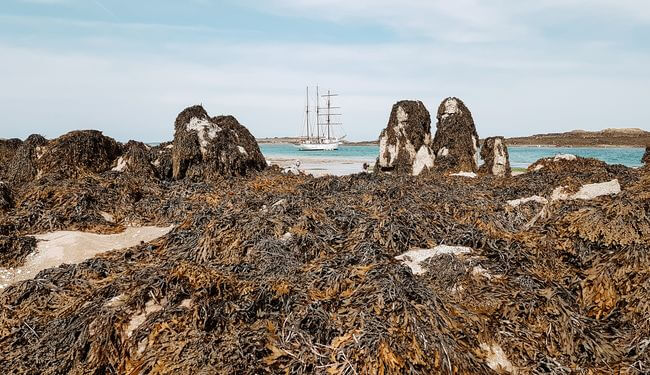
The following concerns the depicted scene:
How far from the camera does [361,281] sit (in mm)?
3562

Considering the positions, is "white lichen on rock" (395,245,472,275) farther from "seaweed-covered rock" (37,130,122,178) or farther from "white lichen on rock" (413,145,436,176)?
"white lichen on rock" (413,145,436,176)

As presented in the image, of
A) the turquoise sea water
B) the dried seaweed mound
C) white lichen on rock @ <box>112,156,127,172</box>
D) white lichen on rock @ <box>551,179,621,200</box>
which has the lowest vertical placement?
the turquoise sea water

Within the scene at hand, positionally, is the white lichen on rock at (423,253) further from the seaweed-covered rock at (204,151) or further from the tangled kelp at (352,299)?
the seaweed-covered rock at (204,151)

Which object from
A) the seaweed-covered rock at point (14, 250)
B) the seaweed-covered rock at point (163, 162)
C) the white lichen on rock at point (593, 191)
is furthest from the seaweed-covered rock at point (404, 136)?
the seaweed-covered rock at point (14, 250)

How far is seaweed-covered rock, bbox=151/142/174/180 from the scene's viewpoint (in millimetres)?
11938

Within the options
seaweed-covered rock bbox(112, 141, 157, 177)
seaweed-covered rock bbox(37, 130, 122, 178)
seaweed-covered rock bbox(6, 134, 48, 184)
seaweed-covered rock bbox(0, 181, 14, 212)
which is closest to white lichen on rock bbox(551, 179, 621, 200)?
seaweed-covered rock bbox(112, 141, 157, 177)

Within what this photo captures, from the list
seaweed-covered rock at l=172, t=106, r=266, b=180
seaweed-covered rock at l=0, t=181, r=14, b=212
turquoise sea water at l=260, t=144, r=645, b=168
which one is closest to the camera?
seaweed-covered rock at l=0, t=181, r=14, b=212

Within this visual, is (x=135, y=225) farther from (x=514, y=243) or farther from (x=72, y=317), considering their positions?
(x=514, y=243)

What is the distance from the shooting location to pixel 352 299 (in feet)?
11.0

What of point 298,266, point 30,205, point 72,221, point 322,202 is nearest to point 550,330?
point 298,266

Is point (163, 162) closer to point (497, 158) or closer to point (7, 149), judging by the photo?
point (7, 149)

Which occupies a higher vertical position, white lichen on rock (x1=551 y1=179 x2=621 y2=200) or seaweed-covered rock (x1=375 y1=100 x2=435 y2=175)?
seaweed-covered rock (x1=375 y1=100 x2=435 y2=175)

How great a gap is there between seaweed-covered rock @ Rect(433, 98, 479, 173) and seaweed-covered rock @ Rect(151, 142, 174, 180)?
8.31 metres

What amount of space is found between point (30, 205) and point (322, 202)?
5111 mm
